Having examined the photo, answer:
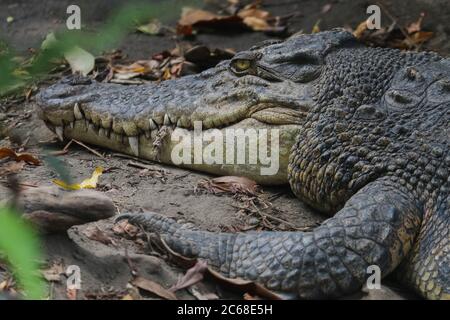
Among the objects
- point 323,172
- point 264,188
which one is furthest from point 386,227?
point 264,188

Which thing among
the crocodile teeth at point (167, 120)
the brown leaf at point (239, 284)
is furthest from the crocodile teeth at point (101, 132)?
the brown leaf at point (239, 284)

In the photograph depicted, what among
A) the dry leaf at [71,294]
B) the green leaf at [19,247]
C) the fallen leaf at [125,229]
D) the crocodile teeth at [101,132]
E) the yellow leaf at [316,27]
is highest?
the yellow leaf at [316,27]

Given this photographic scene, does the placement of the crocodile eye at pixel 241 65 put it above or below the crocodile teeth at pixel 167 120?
above

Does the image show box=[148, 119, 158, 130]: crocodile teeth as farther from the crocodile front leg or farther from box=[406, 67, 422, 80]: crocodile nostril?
box=[406, 67, 422, 80]: crocodile nostril

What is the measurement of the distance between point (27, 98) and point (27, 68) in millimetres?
4308

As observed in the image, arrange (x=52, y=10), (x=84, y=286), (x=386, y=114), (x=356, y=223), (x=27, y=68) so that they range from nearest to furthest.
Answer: (x=27, y=68)
(x=84, y=286)
(x=356, y=223)
(x=386, y=114)
(x=52, y=10)

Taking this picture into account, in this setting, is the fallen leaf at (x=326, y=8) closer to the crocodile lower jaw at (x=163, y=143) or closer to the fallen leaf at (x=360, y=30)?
the fallen leaf at (x=360, y=30)

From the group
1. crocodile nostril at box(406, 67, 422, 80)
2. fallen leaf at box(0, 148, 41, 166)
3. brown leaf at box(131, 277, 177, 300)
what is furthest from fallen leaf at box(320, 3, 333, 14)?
brown leaf at box(131, 277, 177, 300)

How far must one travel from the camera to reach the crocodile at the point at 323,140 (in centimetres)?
279

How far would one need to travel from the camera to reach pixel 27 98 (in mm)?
5105

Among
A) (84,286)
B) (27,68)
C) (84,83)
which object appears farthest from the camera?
(84,83)

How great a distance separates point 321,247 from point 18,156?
78.5 inches

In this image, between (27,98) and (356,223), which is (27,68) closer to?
(356,223)

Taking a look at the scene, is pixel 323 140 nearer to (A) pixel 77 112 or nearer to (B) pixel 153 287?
(B) pixel 153 287
